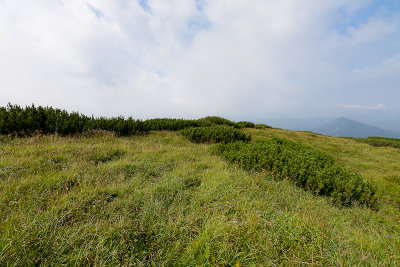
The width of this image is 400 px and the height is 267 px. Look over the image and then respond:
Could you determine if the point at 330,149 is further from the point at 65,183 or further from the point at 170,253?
the point at 65,183

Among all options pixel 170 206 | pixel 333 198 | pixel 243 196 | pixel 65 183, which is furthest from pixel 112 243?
pixel 333 198

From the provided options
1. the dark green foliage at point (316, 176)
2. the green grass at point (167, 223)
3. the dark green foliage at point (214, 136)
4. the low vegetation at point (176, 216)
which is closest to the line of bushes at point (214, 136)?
the dark green foliage at point (214, 136)

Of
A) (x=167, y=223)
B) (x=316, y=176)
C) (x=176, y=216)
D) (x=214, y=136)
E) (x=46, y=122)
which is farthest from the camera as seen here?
(x=214, y=136)

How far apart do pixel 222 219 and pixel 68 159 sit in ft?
16.1

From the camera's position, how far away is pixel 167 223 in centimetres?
239

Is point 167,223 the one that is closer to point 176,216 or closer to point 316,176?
point 176,216

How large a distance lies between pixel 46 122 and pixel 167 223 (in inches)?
350

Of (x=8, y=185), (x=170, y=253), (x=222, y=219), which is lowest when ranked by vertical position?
(x=170, y=253)

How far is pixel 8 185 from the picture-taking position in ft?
9.16

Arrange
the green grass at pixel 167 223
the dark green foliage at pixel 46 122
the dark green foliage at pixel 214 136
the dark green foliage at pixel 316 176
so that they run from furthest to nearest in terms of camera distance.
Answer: the dark green foliage at pixel 214 136, the dark green foliage at pixel 46 122, the dark green foliage at pixel 316 176, the green grass at pixel 167 223

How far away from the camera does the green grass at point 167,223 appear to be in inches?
71.4

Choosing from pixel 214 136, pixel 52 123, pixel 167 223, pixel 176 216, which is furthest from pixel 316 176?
pixel 52 123

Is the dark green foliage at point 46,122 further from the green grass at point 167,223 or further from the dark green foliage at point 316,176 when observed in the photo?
the dark green foliage at point 316,176

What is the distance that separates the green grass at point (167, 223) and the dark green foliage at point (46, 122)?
3.81 metres
